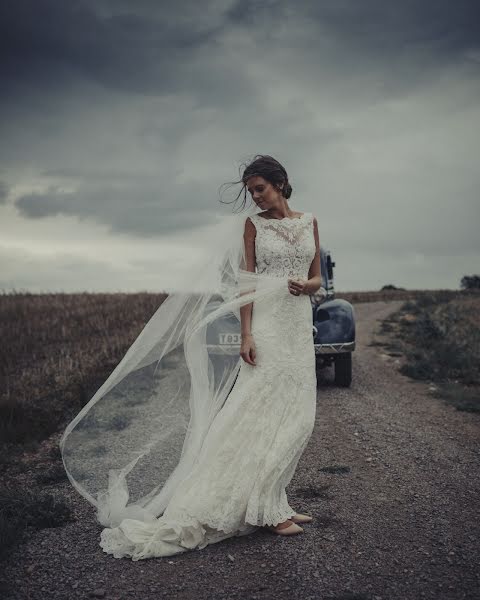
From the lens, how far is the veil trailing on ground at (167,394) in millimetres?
3088

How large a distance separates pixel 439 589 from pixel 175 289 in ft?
7.52

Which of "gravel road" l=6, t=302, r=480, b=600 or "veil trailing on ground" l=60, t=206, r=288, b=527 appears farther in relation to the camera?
"veil trailing on ground" l=60, t=206, r=288, b=527

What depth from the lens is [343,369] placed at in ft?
23.9

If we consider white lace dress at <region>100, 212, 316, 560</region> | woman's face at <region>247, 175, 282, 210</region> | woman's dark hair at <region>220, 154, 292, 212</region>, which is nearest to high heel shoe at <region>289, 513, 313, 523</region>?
white lace dress at <region>100, 212, 316, 560</region>

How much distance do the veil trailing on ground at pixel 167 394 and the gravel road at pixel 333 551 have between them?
0.36 metres

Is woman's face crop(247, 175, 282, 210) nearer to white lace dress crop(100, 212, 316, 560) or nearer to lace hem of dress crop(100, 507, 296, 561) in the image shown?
white lace dress crop(100, 212, 316, 560)

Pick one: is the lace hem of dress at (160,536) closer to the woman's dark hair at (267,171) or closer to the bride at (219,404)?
the bride at (219,404)

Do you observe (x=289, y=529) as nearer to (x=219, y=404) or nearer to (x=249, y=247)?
(x=219, y=404)

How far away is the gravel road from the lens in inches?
97.8

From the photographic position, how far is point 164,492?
3066 millimetres

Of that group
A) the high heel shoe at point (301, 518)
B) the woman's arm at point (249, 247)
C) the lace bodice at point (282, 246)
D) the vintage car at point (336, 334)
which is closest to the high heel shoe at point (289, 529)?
the high heel shoe at point (301, 518)

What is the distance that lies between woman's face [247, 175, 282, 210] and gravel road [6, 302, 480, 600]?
2087 mm

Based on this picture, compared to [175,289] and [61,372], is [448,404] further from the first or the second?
[61,372]

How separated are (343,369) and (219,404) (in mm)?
4461
